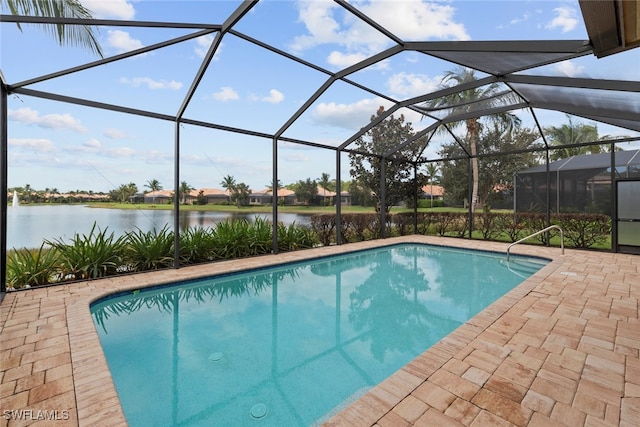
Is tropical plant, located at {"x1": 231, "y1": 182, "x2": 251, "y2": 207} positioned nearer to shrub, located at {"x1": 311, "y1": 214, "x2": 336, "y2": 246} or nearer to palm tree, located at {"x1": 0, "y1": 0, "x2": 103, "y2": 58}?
shrub, located at {"x1": 311, "y1": 214, "x2": 336, "y2": 246}

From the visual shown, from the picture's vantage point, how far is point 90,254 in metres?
5.50

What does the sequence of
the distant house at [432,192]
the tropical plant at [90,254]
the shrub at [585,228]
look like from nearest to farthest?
the tropical plant at [90,254] < the shrub at [585,228] < the distant house at [432,192]

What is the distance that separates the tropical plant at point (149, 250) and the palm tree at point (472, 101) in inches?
267

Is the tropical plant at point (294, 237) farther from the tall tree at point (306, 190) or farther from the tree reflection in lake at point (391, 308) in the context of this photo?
the tree reflection in lake at point (391, 308)

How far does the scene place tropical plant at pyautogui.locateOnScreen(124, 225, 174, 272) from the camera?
6.00 meters

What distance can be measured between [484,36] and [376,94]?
112 inches

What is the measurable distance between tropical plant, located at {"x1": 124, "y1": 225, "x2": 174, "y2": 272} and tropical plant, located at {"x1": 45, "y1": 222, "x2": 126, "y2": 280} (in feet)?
0.49

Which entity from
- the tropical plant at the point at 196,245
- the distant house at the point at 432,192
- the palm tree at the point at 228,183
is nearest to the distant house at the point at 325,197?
the palm tree at the point at 228,183

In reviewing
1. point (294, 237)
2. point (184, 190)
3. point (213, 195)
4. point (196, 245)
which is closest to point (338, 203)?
point (294, 237)

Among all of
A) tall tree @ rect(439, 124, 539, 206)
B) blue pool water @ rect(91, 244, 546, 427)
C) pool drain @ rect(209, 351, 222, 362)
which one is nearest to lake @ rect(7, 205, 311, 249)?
blue pool water @ rect(91, 244, 546, 427)

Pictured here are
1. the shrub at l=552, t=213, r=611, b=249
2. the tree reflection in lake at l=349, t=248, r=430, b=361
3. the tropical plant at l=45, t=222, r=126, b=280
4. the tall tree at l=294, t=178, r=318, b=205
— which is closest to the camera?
the tree reflection in lake at l=349, t=248, r=430, b=361

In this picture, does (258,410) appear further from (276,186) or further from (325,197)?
(325,197)

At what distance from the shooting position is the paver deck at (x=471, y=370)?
6.70ft

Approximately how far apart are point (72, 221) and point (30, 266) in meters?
0.99
